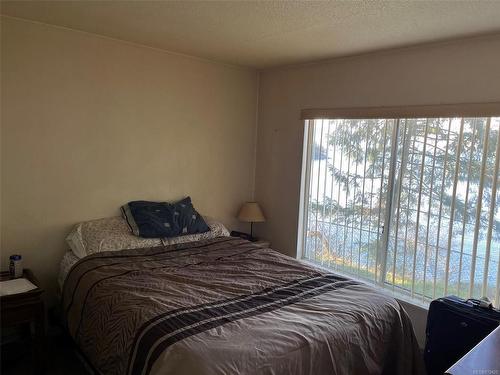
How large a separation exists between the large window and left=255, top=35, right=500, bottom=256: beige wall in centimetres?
16

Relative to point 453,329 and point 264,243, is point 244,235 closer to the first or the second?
point 264,243

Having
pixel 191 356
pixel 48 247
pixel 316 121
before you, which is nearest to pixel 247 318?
pixel 191 356

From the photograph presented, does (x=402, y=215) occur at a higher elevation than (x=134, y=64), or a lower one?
lower

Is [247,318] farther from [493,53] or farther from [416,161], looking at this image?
[493,53]

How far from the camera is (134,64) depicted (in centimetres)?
323

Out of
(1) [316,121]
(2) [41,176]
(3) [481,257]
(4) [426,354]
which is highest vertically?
(1) [316,121]

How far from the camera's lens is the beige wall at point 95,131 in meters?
2.73

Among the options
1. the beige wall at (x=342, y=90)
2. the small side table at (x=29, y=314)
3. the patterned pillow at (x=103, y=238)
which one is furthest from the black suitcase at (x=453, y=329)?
the small side table at (x=29, y=314)

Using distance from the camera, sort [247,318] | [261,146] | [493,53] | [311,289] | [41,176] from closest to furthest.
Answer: [247,318] → [311,289] → [493,53] → [41,176] → [261,146]

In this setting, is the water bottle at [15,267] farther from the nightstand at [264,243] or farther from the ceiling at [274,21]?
the nightstand at [264,243]

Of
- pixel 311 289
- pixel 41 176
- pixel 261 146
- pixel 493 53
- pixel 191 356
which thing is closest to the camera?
→ pixel 191 356

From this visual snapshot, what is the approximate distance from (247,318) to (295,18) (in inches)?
70.5

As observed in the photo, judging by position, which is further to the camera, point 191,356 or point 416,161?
point 416,161

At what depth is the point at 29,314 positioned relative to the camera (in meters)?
2.34
